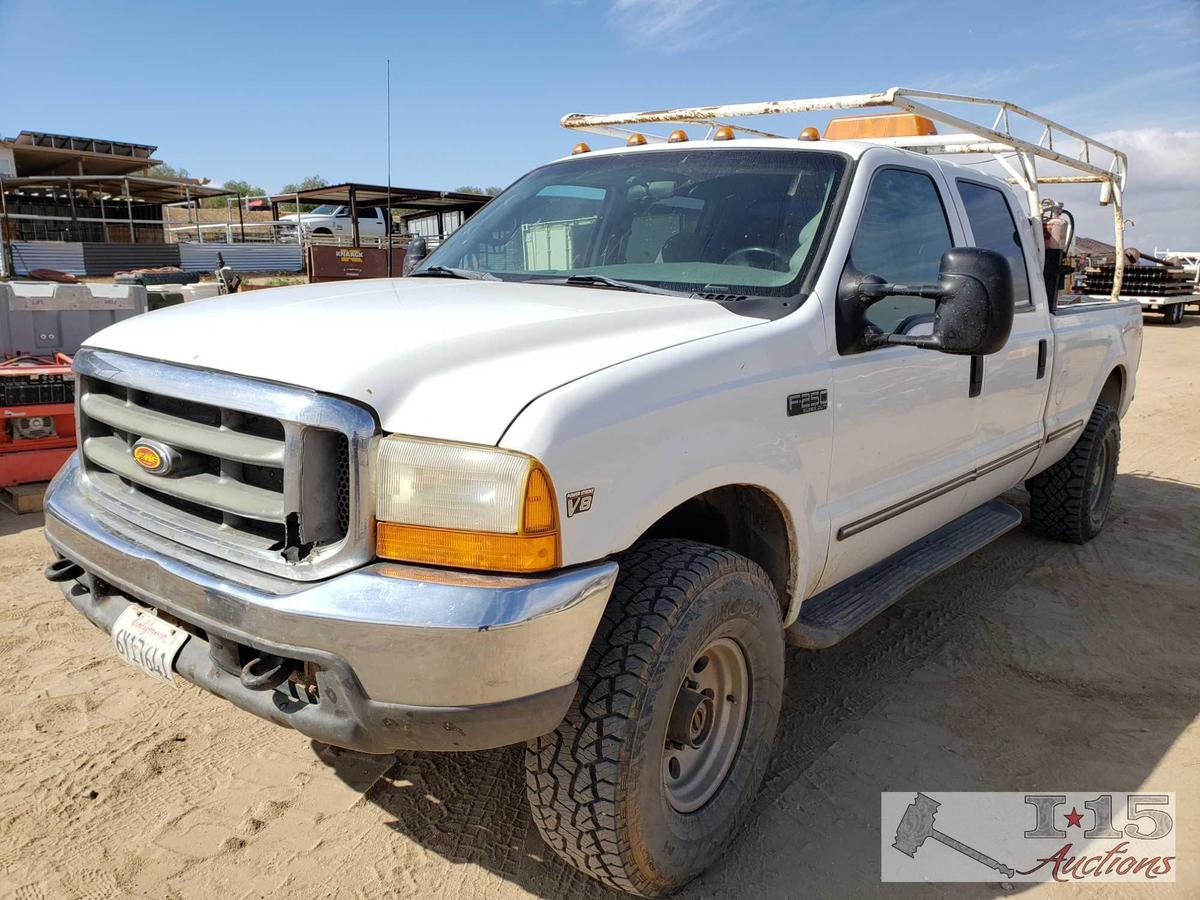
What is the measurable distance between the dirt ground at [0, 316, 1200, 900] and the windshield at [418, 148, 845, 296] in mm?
1657

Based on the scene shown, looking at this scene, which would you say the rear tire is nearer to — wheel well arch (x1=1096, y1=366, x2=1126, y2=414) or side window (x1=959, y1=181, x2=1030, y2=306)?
wheel well arch (x1=1096, y1=366, x2=1126, y2=414)

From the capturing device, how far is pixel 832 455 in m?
2.79

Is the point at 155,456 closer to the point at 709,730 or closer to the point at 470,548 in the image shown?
the point at 470,548

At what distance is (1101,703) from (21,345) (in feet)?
23.7

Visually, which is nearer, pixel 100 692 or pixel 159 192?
pixel 100 692

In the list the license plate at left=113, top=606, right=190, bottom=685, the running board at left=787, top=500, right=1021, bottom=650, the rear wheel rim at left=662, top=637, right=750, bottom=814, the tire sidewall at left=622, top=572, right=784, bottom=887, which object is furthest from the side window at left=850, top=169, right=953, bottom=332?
the license plate at left=113, top=606, right=190, bottom=685

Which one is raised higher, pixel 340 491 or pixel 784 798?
pixel 340 491

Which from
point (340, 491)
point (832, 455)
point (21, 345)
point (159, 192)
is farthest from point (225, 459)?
point (159, 192)

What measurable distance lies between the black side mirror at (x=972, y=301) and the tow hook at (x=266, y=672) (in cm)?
190

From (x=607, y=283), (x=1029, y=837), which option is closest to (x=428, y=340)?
(x=607, y=283)

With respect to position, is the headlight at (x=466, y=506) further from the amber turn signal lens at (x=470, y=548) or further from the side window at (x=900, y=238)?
the side window at (x=900, y=238)

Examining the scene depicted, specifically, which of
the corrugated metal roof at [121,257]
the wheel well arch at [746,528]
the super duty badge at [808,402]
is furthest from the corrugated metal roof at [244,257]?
the super duty badge at [808,402]

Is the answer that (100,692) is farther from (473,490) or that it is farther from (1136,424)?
(1136,424)

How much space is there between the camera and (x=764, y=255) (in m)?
2.94
